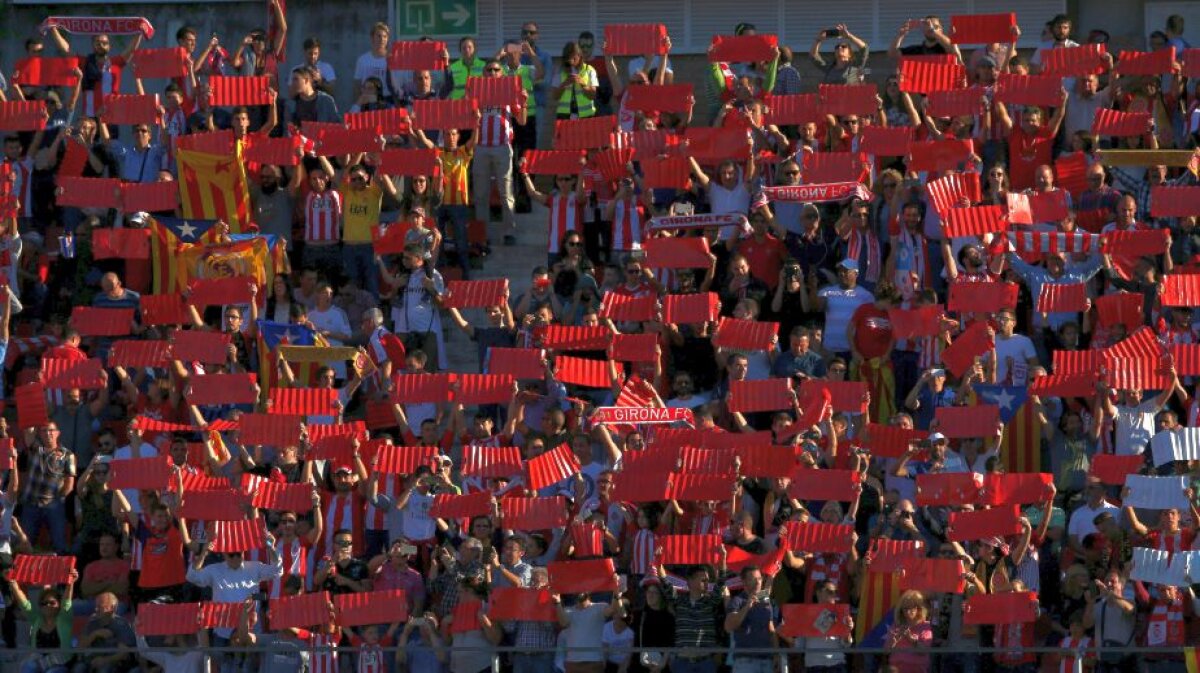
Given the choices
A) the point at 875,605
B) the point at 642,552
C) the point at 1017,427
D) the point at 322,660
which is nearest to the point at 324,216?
the point at 642,552

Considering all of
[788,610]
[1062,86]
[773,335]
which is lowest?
[788,610]

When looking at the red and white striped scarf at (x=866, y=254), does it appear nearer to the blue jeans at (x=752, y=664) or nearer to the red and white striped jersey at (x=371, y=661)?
the blue jeans at (x=752, y=664)

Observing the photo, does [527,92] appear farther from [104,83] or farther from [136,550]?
[136,550]

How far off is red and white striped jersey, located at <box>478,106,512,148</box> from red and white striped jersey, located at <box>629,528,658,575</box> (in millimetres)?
4661

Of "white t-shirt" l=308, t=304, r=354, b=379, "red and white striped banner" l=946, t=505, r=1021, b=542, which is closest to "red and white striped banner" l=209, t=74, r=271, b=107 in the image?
"white t-shirt" l=308, t=304, r=354, b=379

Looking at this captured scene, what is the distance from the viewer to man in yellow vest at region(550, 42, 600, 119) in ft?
81.8

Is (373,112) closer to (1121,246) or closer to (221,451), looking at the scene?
(221,451)

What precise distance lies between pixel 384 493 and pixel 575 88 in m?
5.12

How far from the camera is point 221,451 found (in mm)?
21859

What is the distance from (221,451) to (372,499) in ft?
4.70

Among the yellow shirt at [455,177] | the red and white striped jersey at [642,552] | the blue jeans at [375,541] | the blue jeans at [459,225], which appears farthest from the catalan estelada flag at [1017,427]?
the yellow shirt at [455,177]

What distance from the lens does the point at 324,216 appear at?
23.5m

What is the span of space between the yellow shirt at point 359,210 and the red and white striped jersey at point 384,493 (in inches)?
113

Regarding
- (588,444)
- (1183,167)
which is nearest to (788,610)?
(588,444)
